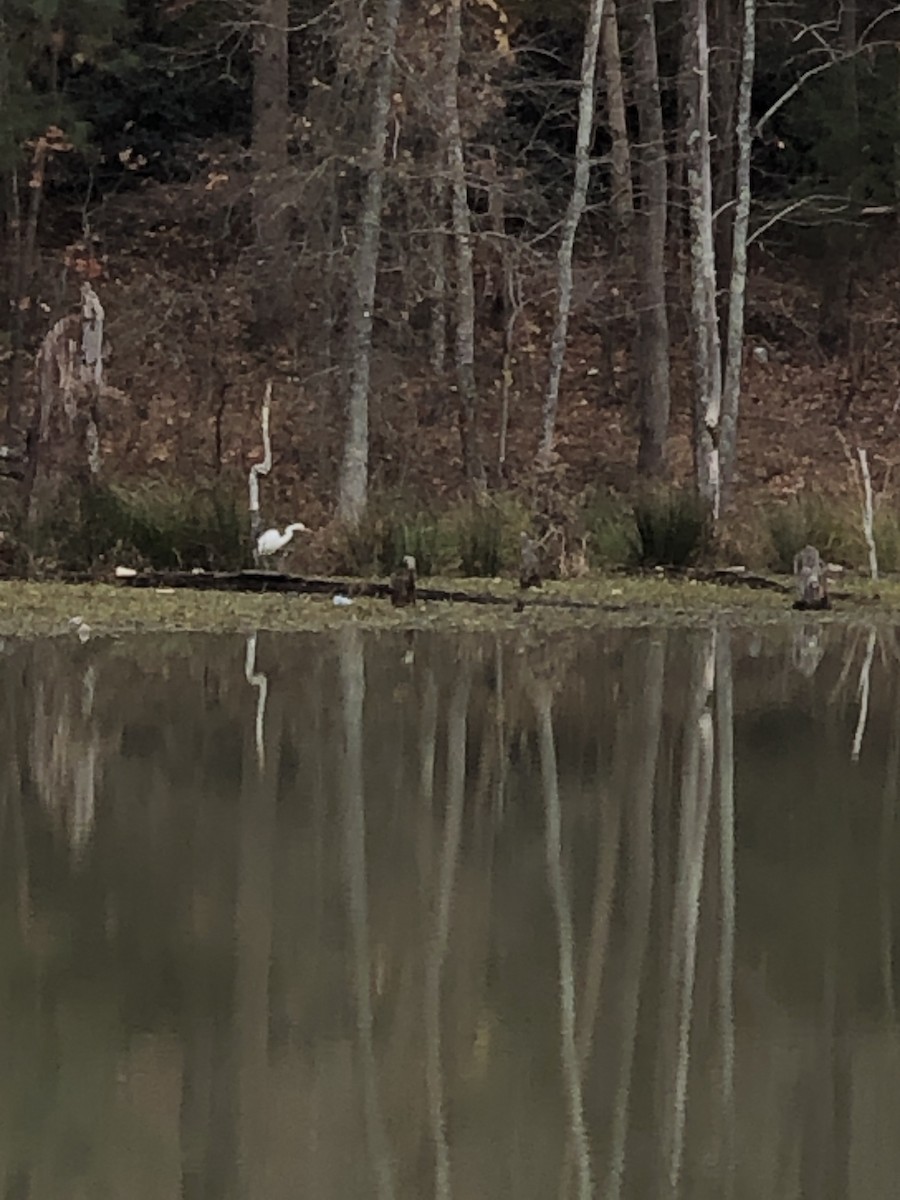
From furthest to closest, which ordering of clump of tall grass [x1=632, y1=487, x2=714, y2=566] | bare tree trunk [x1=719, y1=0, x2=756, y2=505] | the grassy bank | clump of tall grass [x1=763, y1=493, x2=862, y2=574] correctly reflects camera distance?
bare tree trunk [x1=719, y1=0, x2=756, y2=505] → clump of tall grass [x1=763, y1=493, x2=862, y2=574] → clump of tall grass [x1=632, y1=487, x2=714, y2=566] → the grassy bank

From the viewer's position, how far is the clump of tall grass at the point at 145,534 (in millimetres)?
16422

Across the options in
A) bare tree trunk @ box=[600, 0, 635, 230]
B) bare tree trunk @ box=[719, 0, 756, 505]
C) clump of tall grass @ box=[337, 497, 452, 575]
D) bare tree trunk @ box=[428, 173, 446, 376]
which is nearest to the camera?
clump of tall grass @ box=[337, 497, 452, 575]

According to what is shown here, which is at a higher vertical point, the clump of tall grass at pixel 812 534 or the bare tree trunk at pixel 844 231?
the bare tree trunk at pixel 844 231

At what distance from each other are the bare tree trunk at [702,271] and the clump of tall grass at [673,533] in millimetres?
1945

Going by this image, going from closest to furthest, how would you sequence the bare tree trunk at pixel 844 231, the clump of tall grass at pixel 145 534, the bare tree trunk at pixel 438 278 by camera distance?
the clump of tall grass at pixel 145 534 < the bare tree trunk at pixel 438 278 < the bare tree trunk at pixel 844 231

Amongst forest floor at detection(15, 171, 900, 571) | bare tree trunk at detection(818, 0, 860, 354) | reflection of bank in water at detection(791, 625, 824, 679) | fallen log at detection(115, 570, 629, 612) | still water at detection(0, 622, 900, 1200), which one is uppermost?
bare tree trunk at detection(818, 0, 860, 354)

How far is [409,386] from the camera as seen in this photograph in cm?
2461

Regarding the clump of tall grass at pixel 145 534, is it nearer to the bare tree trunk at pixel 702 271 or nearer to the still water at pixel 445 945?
the bare tree trunk at pixel 702 271

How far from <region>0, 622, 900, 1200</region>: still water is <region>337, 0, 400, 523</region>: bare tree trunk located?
7.99m

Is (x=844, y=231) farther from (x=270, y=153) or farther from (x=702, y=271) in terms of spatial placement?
(x=702, y=271)

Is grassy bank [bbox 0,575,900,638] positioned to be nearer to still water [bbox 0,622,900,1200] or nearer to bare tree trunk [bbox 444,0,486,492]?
still water [bbox 0,622,900,1200]

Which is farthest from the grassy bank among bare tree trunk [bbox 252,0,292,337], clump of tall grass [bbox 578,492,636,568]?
bare tree trunk [bbox 252,0,292,337]

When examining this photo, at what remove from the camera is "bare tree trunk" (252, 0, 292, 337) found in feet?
74.2

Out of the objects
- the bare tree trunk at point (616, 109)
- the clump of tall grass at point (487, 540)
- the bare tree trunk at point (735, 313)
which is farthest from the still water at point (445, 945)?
the bare tree trunk at point (616, 109)
